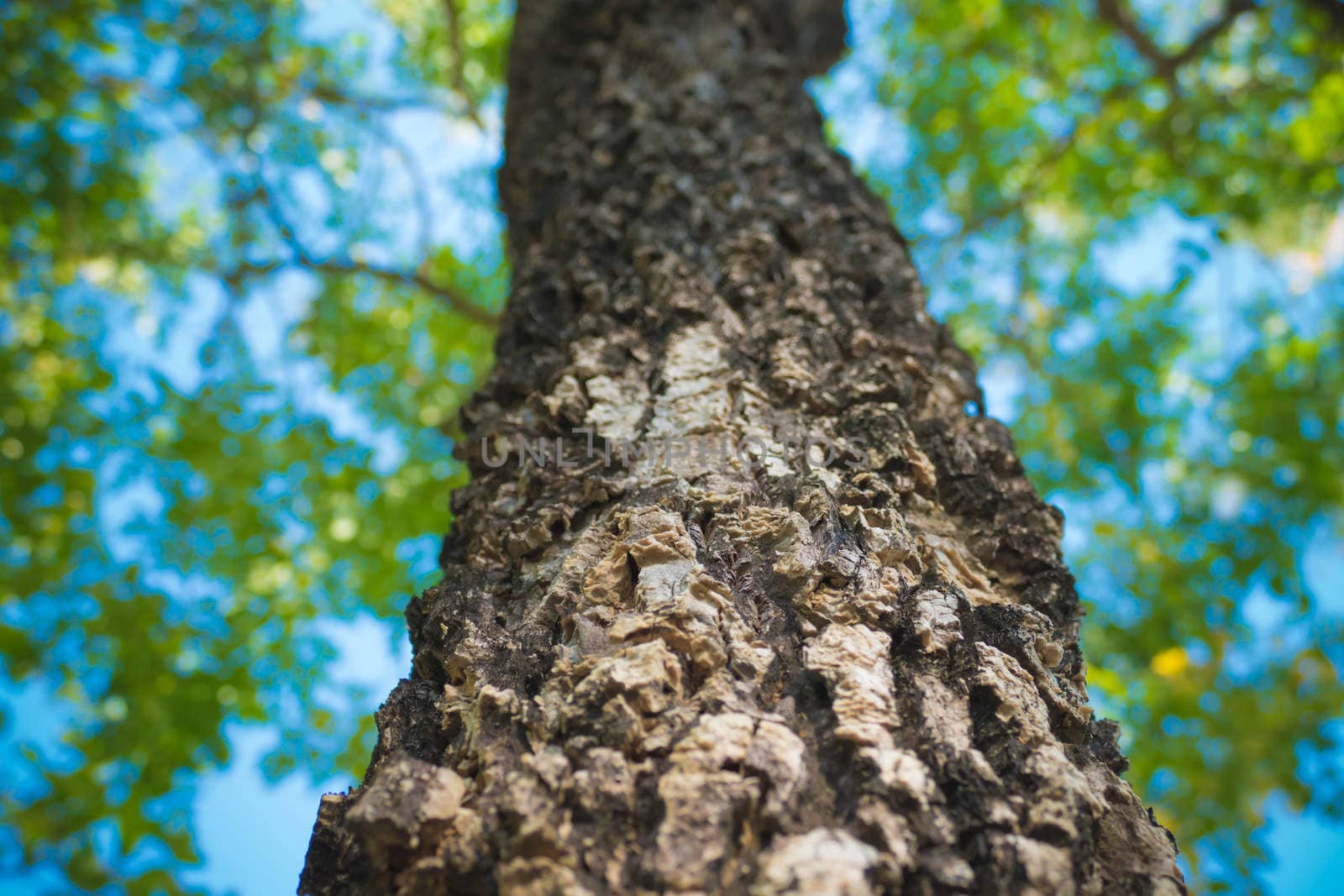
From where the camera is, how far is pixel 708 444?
180 centimetres

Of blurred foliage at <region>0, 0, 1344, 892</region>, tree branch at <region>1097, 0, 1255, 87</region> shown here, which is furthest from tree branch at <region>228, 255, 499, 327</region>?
tree branch at <region>1097, 0, 1255, 87</region>

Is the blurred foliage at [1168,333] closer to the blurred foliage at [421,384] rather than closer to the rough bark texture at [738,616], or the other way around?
the blurred foliage at [421,384]

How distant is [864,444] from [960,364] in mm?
619

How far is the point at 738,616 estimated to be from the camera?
1406 millimetres

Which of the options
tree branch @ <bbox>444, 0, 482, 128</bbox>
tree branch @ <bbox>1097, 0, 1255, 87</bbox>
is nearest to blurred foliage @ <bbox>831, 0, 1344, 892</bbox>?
tree branch @ <bbox>1097, 0, 1255, 87</bbox>

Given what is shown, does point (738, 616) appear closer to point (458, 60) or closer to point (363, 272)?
point (363, 272)

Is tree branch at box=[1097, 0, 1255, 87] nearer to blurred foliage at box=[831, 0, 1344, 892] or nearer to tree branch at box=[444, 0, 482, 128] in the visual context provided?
blurred foliage at box=[831, 0, 1344, 892]

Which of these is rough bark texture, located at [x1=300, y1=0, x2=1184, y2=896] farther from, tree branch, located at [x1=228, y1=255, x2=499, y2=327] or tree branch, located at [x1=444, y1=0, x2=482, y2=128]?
tree branch, located at [x1=444, y1=0, x2=482, y2=128]

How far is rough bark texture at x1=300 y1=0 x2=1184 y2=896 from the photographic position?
1.11 meters

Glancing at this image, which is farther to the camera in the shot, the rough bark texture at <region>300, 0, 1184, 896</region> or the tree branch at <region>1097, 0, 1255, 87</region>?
the tree branch at <region>1097, 0, 1255, 87</region>

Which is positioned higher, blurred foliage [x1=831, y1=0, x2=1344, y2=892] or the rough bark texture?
blurred foliage [x1=831, y1=0, x2=1344, y2=892]

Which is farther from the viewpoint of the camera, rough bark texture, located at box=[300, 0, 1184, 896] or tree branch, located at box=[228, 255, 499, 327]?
tree branch, located at box=[228, 255, 499, 327]

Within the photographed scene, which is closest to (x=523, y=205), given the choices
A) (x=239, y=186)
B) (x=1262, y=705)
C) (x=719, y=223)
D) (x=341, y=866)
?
(x=719, y=223)

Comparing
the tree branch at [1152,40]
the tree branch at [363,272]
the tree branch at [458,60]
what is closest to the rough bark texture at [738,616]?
the tree branch at [363,272]
